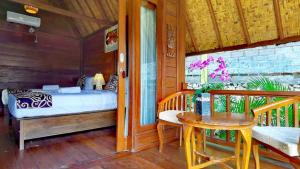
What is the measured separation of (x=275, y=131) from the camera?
1.52 m

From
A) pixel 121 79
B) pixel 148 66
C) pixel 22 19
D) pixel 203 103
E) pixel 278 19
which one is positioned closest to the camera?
pixel 203 103

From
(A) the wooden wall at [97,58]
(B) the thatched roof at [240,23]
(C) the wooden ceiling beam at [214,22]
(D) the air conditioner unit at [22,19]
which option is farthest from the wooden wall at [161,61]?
(D) the air conditioner unit at [22,19]

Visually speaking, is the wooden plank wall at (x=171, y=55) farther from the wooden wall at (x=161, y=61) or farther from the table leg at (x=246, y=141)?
the table leg at (x=246, y=141)

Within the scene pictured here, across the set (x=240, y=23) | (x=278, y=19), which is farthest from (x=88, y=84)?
(x=278, y=19)

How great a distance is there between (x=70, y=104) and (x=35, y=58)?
341cm

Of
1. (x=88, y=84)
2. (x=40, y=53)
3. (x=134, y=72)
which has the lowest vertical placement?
(x=88, y=84)

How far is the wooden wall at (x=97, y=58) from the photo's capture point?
15.7 feet

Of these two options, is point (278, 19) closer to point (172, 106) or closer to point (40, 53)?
point (172, 106)

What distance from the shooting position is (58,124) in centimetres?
280

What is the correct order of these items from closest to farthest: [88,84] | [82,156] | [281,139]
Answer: [281,139] < [82,156] < [88,84]

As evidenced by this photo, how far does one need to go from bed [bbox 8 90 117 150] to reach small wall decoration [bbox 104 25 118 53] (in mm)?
1521

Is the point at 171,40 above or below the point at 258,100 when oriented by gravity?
above

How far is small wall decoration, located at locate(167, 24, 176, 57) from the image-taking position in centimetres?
285

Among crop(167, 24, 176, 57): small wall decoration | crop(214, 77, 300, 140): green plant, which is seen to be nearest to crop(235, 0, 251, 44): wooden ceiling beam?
crop(214, 77, 300, 140): green plant
